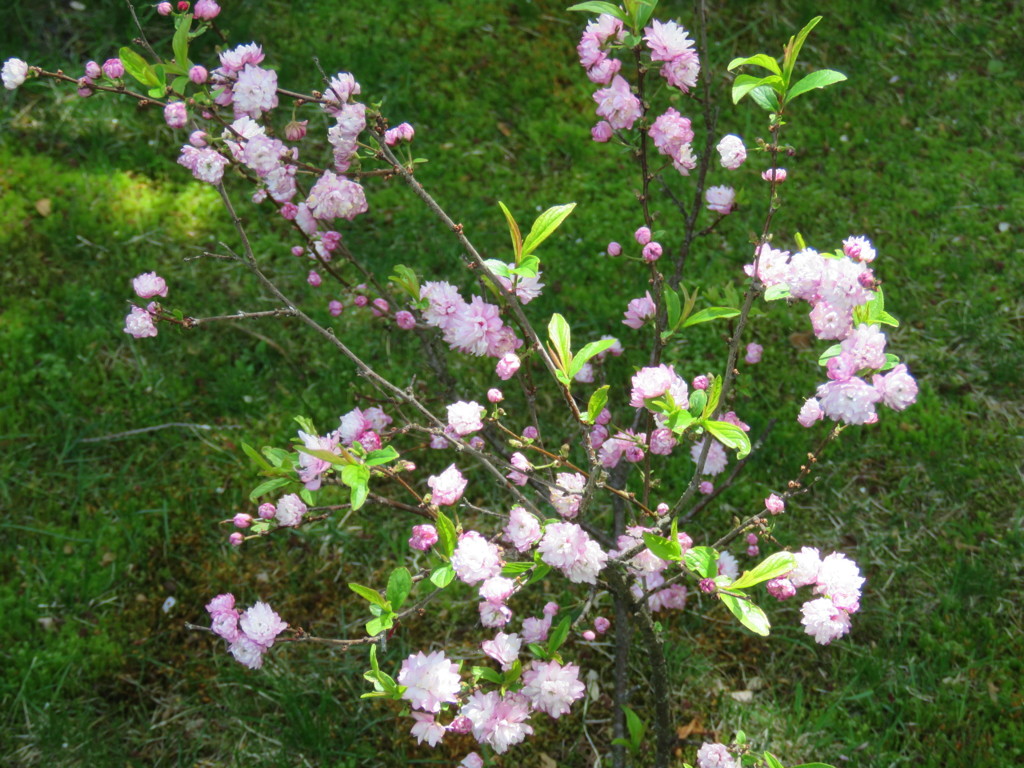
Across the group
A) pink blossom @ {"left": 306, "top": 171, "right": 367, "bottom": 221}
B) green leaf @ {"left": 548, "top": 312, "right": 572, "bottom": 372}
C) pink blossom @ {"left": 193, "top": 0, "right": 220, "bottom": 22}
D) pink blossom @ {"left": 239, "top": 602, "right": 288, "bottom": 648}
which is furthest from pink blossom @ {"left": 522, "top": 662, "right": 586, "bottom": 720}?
pink blossom @ {"left": 193, "top": 0, "right": 220, "bottom": 22}

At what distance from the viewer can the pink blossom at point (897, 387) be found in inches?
55.2

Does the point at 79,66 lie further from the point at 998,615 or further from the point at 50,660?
the point at 998,615

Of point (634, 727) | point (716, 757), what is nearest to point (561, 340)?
point (716, 757)

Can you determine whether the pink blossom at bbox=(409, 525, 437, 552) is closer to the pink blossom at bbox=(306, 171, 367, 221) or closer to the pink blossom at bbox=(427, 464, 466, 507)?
the pink blossom at bbox=(427, 464, 466, 507)

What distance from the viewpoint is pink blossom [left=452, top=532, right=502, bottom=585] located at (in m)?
1.45

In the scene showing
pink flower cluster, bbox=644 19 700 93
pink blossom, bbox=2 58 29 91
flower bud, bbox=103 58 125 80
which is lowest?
pink blossom, bbox=2 58 29 91

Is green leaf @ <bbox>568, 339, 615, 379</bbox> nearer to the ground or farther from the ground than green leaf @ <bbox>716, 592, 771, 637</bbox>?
farther from the ground

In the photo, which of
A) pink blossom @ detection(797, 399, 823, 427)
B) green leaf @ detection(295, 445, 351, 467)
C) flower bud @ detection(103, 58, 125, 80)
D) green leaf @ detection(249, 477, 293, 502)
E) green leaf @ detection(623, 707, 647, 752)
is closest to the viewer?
green leaf @ detection(295, 445, 351, 467)

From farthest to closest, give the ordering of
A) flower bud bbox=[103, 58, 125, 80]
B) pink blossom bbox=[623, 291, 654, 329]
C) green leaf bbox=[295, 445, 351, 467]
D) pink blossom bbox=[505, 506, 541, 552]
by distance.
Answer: pink blossom bbox=[623, 291, 654, 329], flower bud bbox=[103, 58, 125, 80], pink blossom bbox=[505, 506, 541, 552], green leaf bbox=[295, 445, 351, 467]

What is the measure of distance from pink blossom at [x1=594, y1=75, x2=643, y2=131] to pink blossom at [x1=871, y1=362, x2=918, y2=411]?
2.74 ft

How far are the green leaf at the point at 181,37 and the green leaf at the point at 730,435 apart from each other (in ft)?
4.30

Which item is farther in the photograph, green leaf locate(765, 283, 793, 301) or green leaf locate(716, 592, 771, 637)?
green leaf locate(765, 283, 793, 301)

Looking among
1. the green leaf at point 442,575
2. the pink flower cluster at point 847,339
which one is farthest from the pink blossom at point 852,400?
the green leaf at point 442,575

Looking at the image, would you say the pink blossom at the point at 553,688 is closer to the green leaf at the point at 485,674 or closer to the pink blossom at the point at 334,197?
the green leaf at the point at 485,674
